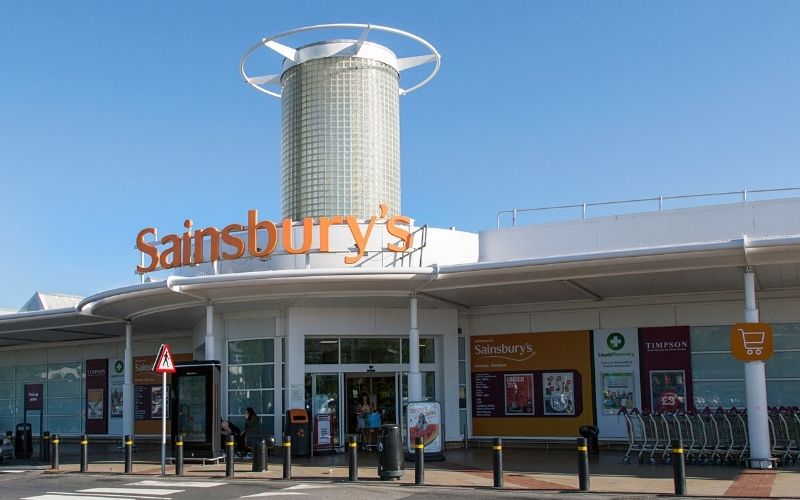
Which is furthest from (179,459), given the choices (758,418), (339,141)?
(758,418)

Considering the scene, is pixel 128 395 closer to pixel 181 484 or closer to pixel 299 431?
pixel 299 431

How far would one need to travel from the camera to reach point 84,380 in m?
30.5

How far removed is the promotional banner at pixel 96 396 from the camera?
2973 cm

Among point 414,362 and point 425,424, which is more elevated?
point 414,362

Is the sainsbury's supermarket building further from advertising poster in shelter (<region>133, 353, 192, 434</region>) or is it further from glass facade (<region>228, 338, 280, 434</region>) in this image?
advertising poster in shelter (<region>133, 353, 192, 434</region>)

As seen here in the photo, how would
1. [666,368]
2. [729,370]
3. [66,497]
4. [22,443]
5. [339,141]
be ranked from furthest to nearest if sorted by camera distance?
1. [339,141]
2. [22,443]
3. [666,368]
4. [729,370]
5. [66,497]

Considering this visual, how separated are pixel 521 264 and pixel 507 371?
21.3ft

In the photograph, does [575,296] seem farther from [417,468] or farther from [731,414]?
[417,468]

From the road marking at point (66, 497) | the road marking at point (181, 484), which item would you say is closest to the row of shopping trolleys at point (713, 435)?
the road marking at point (181, 484)

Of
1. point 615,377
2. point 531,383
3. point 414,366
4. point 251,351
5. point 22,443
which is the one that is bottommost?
point 22,443

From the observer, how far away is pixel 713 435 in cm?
1744

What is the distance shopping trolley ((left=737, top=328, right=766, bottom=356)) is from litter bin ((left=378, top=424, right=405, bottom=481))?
645 centimetres

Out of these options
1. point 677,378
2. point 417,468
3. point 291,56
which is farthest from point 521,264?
point 291,56

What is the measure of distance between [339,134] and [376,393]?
280 inches
